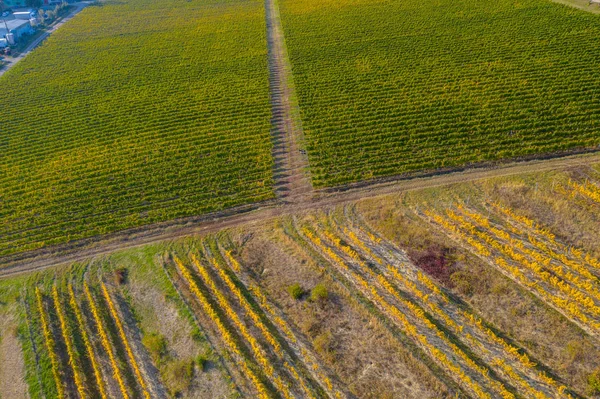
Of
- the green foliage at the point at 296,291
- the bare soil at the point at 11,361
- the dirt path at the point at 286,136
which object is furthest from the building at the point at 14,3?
the green foliage at the point at 296,291

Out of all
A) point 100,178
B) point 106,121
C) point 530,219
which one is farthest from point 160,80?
point 530,219

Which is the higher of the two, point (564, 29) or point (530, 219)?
point (564, 29)

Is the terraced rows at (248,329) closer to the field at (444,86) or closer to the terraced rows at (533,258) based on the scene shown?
the field at (444,86)

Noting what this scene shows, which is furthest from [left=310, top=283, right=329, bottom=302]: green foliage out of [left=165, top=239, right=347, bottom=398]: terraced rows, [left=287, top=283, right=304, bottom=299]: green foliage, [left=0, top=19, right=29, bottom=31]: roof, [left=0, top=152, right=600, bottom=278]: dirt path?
[left=0, top=19, right=29, bottom=31]: roof

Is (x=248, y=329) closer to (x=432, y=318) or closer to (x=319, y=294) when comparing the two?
(x=319, y=294)

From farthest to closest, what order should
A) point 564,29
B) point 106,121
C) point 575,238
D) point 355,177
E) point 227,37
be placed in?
1. point 227,37
2. point 564,29
3. point 106,121
4. point 355,177
5. point 575,238

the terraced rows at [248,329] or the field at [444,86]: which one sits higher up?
the field at [444,86]

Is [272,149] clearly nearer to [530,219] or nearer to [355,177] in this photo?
[355,177]
